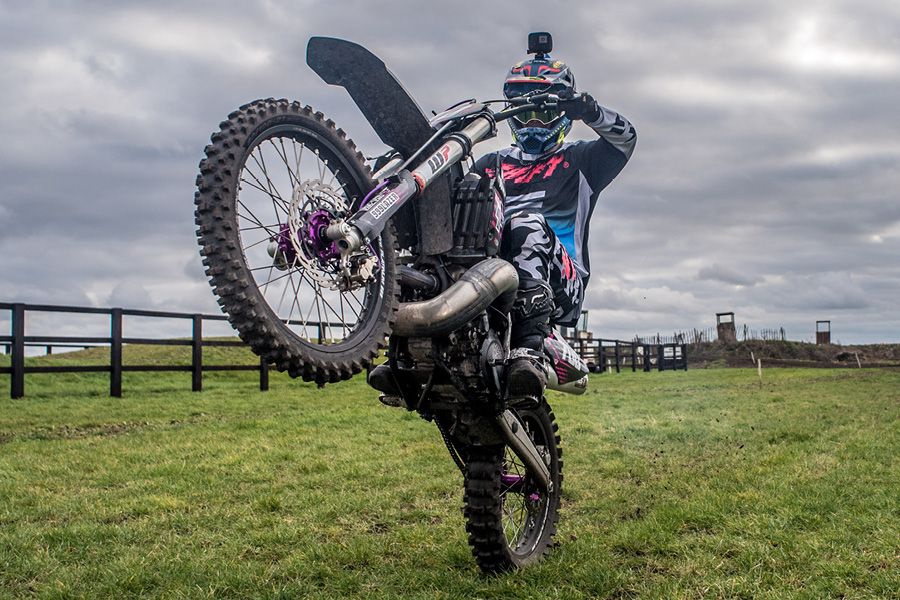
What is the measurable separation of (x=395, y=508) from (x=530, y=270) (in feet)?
9.71

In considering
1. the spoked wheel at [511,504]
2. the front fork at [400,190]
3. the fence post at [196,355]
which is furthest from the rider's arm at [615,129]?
the fence post at [196,355]

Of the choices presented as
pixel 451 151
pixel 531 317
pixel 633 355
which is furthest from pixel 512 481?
pixel 633 355

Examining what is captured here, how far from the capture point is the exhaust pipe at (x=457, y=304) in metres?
3.58

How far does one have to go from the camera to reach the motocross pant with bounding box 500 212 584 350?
435 cm

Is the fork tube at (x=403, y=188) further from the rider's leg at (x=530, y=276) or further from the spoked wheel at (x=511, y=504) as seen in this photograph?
the spoked wheel at (x=511, y=504)

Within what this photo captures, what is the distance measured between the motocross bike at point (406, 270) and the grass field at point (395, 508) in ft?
2.25

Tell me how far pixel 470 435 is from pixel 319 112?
6.51 ft

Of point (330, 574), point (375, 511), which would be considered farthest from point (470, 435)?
point (375, 511)

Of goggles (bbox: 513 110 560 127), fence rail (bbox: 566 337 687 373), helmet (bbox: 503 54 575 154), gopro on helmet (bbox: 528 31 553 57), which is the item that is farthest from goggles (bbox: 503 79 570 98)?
fence rail (bbox: 566 337 687 373)

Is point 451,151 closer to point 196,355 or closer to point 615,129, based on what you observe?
point 615,129

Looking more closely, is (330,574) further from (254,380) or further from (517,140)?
(254,380)

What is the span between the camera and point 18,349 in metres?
13.2

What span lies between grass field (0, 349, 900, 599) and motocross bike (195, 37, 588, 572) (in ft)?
2.25

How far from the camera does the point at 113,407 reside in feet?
42.4
